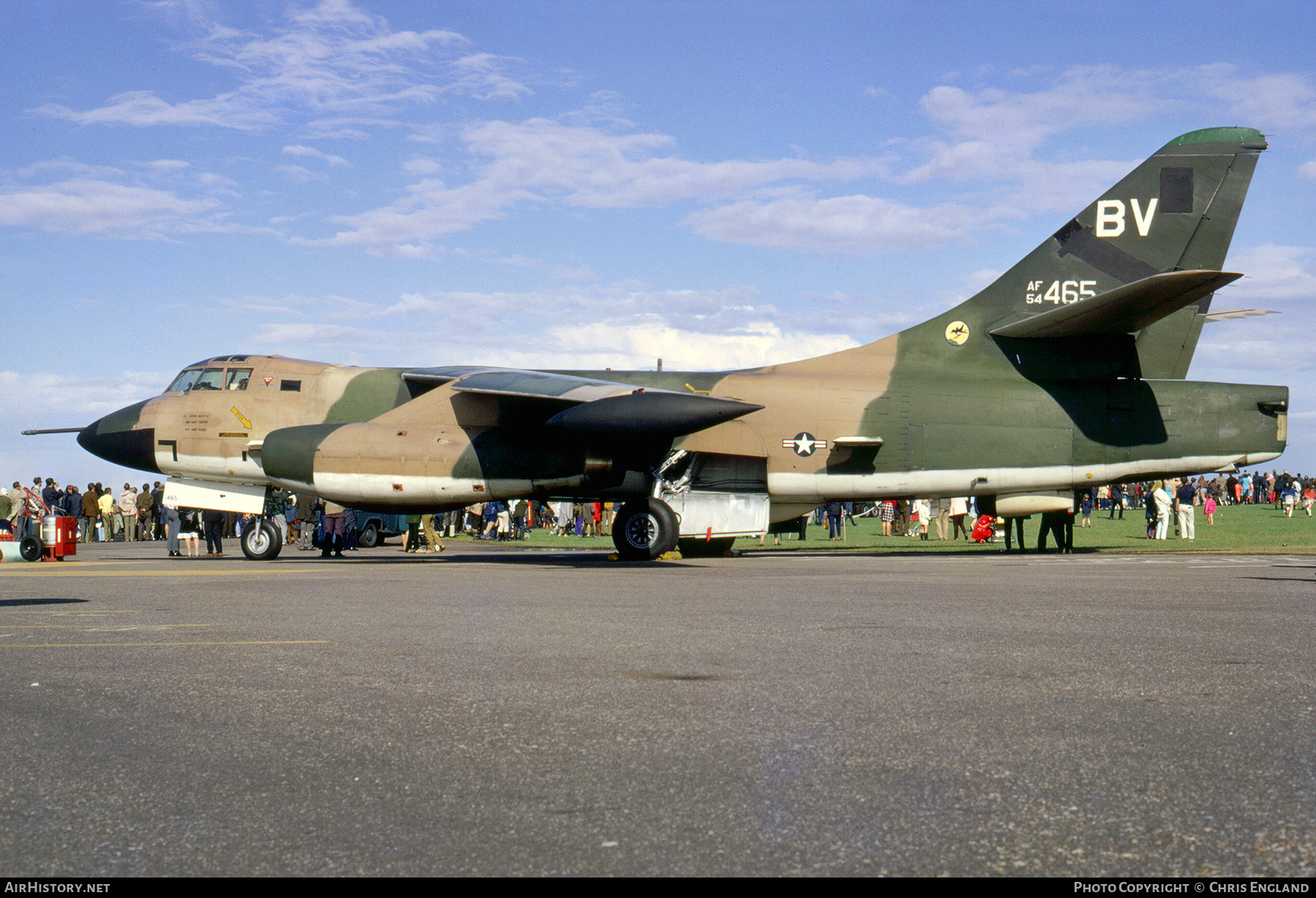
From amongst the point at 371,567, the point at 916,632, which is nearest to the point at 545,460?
the point at 371,567

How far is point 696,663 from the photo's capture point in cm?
618

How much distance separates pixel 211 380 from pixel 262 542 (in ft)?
10.4

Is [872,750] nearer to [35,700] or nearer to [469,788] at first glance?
[469,788]

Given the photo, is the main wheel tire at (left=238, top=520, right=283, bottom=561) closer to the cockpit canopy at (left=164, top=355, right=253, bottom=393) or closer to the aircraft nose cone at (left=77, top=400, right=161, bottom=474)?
the aircraft nose cone at (left=77, top=400, right=161, bottom=474)

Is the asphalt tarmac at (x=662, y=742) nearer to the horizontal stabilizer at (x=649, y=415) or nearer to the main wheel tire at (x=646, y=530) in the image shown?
the horizontal stabilizer at (x=649, y=415)

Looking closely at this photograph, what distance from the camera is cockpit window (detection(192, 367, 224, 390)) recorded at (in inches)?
789

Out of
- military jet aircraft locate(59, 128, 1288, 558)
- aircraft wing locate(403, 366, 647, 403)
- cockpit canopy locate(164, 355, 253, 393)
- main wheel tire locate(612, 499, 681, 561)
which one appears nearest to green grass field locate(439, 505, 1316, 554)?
military jet aircraft locate(59, 128, 1288, 558)

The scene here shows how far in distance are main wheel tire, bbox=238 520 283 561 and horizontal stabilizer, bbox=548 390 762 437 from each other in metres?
6.56

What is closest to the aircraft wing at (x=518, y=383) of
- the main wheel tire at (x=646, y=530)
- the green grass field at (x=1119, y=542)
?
the main wheel tire at (x=646, y=530)

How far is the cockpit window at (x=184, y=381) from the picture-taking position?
20.4m

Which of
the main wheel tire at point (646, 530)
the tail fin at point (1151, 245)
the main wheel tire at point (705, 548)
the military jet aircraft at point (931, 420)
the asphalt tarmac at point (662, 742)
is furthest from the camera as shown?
the main wheel tire at point (705, 548)

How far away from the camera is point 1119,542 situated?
26344 mm

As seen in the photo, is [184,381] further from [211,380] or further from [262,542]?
[262,542]

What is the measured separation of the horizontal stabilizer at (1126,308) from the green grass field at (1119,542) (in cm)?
516
